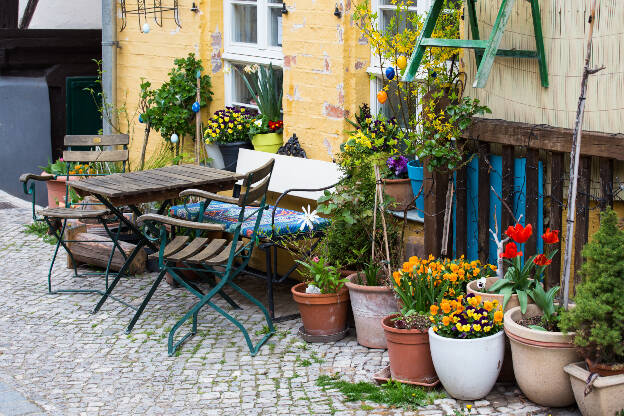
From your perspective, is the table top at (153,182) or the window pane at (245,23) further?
the window pane at (245,23)

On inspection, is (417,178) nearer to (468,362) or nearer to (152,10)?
(468,362)

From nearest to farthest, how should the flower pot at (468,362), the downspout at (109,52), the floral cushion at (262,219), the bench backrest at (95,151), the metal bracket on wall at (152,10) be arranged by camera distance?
the flower pot at (468,362) < the floral cushion at (262,219) < the bench backrest at (95,151) < the metal bracket on wall at (152,10) < the downspout at (109,52)

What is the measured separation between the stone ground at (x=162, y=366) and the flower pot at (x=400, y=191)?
105 cm

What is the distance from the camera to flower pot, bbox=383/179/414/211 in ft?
20.9

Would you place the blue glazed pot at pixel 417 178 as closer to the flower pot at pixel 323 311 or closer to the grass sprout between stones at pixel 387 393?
the flower pot at pixel 323 311

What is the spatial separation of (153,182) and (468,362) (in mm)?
2842

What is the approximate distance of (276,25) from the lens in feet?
25.8

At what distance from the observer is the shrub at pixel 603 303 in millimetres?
4215

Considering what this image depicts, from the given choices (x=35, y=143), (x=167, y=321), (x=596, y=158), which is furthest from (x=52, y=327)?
(x=35, y=143)

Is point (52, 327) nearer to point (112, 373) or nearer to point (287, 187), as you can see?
point (112, 373)

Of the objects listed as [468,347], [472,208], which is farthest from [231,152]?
[468,347]

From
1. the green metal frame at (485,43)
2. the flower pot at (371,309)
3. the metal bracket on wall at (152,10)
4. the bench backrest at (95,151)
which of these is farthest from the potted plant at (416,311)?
the metal bracket on wall at (152,10)

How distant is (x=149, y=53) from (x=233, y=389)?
15.5 feet

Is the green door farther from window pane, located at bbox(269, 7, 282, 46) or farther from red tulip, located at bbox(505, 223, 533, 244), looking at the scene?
red tulip, located at bbox(505, 223, 533, 244)
